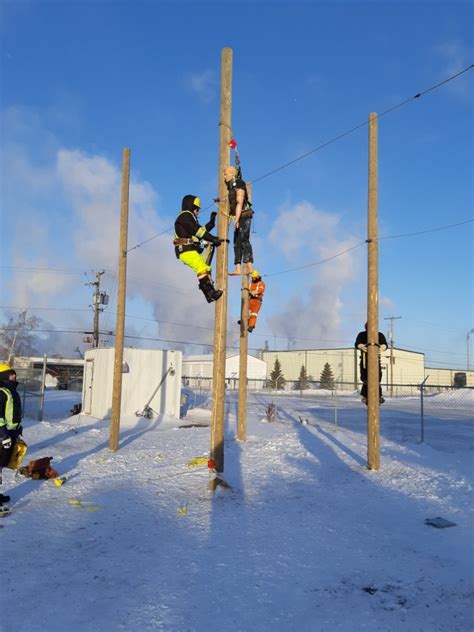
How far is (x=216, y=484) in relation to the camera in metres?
8.07

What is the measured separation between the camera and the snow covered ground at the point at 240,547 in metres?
4.22

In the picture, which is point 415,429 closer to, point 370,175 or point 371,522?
point 370,175

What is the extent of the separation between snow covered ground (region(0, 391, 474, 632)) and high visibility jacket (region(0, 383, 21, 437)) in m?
1.09

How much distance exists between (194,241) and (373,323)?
419cm

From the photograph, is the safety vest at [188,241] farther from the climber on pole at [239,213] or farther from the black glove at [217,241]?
the climber on pole at [239,213]

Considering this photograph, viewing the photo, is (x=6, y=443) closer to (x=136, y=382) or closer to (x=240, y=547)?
(x=240, y=547)

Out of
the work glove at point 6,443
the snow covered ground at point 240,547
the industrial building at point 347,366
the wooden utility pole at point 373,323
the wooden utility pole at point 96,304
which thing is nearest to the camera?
the snow covered ground at point 240,547

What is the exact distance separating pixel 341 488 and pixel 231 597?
184 inches

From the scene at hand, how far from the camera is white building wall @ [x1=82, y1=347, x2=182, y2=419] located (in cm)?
2144

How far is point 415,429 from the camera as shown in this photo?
20.9 metres

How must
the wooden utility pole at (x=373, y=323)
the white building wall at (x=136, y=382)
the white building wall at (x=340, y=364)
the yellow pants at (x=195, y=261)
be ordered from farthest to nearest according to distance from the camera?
the white building wall at (x=340, y=364) < the white building wall at (x=136, y=382) < the wooden utility pole at (x=373, y=323) < the yellow pants at (x=195, y=261)

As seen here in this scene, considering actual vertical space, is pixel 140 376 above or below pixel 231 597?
above

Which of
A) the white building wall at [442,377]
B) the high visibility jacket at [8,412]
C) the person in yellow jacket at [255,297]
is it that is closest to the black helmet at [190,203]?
the person in yellow jacket at [255,297]

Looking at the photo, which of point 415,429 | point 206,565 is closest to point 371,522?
point 206,565
